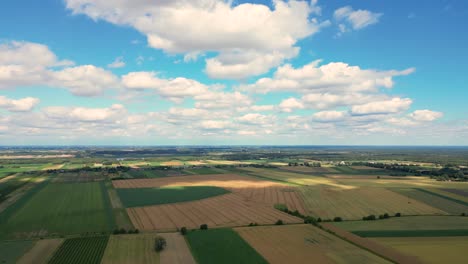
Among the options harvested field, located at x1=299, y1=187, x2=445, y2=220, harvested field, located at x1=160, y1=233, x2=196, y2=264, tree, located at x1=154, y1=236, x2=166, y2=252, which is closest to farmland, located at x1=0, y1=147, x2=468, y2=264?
harvested field, located at x1=160, y1=233, x2=196, y2=264

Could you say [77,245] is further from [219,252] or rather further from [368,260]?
[368,260]

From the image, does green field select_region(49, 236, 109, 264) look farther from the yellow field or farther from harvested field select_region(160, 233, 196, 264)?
the yellow field

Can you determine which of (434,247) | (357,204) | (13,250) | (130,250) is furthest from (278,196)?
(13,250)

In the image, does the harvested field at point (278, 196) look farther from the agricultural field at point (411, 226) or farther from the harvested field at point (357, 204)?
the agricultural field at point (411, 226)

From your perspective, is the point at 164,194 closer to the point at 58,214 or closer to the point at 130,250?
the point at 58,214

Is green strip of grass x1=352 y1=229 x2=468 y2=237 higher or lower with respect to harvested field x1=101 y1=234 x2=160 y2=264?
higher

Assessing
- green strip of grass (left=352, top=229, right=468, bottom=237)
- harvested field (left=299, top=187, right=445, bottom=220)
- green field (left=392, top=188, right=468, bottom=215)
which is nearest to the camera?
green strip of grass (left=352, top=229, right=468, bottom=237)

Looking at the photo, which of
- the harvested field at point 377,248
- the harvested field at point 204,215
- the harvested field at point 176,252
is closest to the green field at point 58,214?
the harvested field at point 204,215
